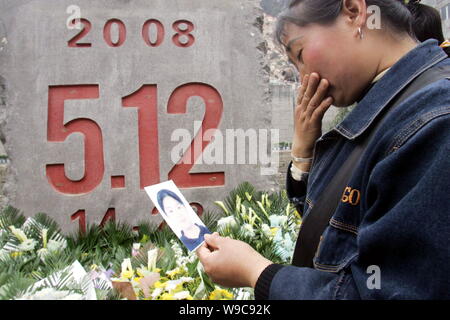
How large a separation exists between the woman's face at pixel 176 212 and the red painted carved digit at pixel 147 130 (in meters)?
0.89

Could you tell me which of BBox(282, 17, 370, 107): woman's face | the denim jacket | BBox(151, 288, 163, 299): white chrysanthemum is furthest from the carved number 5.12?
the denim jacket

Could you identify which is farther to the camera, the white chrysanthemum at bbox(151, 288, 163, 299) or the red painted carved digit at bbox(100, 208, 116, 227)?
the red painted carved digit at bbox(100, 208, 116, 227)

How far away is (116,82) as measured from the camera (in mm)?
2207

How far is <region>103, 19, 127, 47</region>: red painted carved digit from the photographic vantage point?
2219mm

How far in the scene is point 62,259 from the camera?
161 centimetres

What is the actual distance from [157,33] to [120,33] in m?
0.21

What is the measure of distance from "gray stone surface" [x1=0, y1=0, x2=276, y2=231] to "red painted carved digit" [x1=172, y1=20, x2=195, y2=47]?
2cm

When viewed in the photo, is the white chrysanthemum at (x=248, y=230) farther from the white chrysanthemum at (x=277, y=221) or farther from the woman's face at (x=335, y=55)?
the woman's face at (x=335, y=55)

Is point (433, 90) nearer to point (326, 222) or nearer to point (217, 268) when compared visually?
point (326, 222)

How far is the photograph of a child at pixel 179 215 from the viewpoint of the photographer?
1.21m

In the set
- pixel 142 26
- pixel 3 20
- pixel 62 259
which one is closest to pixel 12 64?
pixel 3 20

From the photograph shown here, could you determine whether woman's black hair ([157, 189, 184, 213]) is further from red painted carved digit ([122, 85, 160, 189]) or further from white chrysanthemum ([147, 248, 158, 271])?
red painted carved digit ([122, 85, 160, 189])

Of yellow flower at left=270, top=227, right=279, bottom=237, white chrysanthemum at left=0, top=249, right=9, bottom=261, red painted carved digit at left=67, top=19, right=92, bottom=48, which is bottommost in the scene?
white chrysanthemum at left=0, top=249, right=9, bottom=261
